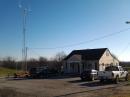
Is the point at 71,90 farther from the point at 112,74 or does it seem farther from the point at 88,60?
the point at 88,60

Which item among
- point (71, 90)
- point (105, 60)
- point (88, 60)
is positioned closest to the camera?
point (71, 90)

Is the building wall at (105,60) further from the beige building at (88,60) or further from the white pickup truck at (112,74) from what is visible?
the white pickup truck at (112,74)

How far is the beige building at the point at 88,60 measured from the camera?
2095 inches

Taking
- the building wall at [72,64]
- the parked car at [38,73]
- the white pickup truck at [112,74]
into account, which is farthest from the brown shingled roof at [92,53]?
the white pickup truck at [112,74]

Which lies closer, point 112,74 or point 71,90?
point 71,90

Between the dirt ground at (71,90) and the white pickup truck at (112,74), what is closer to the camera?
the dirt ground at (71,90)

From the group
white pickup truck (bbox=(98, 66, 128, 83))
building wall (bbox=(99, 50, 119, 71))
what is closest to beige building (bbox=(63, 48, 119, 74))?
building wall (bbox=(99, 50, 119, 71))

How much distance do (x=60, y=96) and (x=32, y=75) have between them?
87.8ft

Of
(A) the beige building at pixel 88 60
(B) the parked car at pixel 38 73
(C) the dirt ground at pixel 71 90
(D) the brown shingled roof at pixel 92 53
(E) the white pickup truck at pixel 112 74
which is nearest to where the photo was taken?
(C) the dirt ground at pixel 71 90

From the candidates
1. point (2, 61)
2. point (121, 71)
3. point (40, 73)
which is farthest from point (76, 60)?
point (2, 61)

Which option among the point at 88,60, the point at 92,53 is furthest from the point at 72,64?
the point at 92,53

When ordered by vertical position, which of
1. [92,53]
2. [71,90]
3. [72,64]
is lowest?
[71,90]

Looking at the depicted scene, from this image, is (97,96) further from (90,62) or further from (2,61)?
(2,61)

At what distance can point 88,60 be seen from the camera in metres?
54.3
